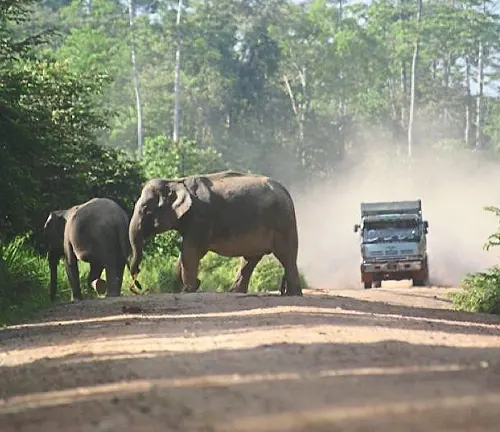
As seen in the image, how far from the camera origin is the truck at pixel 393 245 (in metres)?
37.2

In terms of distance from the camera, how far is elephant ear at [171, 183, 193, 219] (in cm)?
2194

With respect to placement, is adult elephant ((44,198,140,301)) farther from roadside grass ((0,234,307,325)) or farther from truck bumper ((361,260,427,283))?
truck bumper ((361,260,427,283))

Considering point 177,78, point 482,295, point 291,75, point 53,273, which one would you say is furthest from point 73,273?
point 291,75

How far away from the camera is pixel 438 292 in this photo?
3306cm

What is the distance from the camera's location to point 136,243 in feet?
72.0

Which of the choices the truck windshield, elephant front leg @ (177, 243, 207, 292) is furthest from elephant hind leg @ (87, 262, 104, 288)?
the truck windshield

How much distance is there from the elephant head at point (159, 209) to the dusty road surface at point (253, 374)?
265 inches

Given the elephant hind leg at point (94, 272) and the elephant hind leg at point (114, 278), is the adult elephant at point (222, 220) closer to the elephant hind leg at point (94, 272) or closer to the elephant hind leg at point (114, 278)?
the elephant hind leg at point (114, 278)

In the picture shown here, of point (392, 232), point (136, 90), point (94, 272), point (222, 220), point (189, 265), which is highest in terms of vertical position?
point (136, 90)

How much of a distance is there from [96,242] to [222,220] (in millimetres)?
2144

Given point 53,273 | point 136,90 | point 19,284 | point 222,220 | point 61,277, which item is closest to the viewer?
point 19,284

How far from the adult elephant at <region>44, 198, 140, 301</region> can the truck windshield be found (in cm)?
1546

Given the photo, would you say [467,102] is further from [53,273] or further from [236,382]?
[236,382]

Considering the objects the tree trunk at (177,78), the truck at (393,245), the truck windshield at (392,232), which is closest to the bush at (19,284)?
the truck at (393,245)
